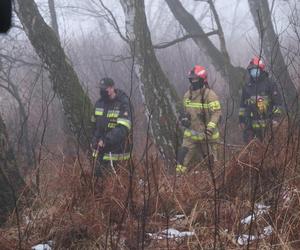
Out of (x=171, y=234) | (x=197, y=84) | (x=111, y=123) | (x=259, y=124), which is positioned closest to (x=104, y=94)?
(x=111, y=123)

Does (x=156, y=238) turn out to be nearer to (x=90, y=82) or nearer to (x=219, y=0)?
(x=90, y=82)

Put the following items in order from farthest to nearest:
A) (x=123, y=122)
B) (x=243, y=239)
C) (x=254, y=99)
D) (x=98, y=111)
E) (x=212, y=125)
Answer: (x=254, y=99)
(x=212, y=125)
(x=98, y=111)
(x=123, y=122)
(x=243, y=239)

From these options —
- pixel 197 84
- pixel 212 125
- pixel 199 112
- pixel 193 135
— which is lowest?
pixel 193 135

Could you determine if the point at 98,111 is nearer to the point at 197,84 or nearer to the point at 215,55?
the point at 197,84

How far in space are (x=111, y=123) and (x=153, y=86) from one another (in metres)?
1.29

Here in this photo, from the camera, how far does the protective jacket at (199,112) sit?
5.62 metres

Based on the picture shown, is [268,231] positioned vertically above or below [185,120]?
below

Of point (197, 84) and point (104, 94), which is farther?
point (197, 84)

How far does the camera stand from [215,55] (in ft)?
30.7

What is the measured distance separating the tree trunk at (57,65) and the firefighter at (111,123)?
262 mm

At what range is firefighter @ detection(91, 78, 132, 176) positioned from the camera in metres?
5.13

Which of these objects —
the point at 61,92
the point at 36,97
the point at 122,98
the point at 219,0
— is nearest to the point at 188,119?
the point at 122,98

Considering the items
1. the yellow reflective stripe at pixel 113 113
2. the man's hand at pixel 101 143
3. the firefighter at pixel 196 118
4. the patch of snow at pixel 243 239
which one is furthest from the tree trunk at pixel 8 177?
the firefighter at pixel 196 118

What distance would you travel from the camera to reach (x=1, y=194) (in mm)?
3252
